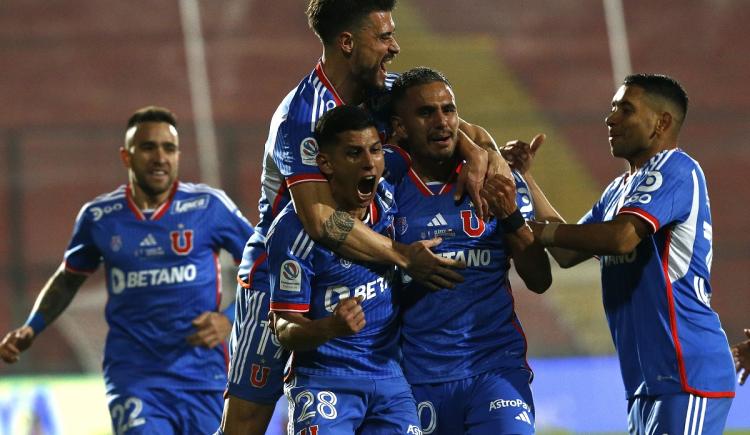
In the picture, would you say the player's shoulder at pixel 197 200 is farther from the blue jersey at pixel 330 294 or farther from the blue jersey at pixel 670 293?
the blue jersey at pixel 670 293

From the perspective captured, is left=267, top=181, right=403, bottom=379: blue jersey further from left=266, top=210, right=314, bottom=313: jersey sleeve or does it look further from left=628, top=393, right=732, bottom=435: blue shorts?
left=628, top=393, right=732, bottom=435: blue shorts

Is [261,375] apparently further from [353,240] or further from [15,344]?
[15,344]

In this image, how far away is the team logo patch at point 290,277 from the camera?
14.7 feet

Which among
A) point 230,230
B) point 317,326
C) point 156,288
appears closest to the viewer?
point 317,326

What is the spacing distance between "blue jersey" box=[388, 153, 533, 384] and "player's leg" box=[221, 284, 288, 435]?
0.64 meters

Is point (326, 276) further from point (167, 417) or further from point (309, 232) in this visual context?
point (167, 417)

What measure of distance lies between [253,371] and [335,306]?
0.78m

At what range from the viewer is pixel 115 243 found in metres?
6.62

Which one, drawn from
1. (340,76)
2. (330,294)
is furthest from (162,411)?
(340,76)

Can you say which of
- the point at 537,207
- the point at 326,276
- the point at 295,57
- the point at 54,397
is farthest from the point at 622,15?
the point at 326,276

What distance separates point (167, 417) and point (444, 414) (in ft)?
7.27

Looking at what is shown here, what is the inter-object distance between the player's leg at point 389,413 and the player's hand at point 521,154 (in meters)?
1.35

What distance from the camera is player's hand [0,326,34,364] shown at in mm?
6262

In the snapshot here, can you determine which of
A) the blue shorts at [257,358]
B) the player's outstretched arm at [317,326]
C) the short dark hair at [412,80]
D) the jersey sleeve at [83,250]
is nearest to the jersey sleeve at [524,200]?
the short dark hair at [412,80]
